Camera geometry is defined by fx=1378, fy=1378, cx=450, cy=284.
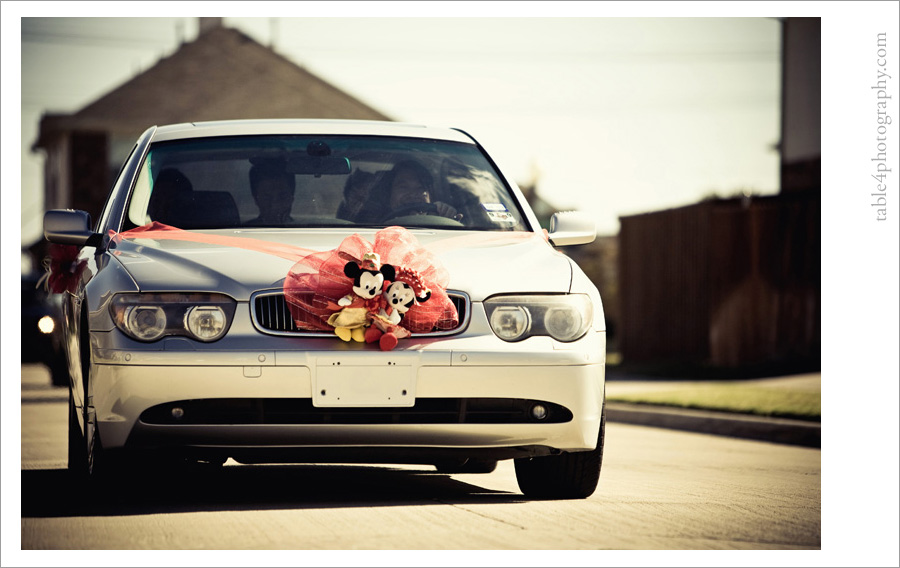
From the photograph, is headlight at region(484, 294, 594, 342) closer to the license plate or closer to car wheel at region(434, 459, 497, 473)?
the license plate

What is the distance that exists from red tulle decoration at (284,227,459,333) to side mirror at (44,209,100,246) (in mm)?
1228

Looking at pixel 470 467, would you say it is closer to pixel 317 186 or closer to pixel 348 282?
pixel 317 186

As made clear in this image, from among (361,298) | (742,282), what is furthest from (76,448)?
(742,282)

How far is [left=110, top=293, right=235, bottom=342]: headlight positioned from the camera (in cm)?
540

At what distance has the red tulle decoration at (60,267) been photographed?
7.12 metres

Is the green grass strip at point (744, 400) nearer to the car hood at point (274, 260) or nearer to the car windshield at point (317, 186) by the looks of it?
the car windshield at point (317, 186)

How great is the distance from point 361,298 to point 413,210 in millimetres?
1221

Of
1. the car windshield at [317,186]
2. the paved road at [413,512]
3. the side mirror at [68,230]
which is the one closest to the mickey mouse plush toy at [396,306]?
the paved road at [413,512]

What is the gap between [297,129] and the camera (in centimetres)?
698

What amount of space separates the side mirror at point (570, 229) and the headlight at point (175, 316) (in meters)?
1.89

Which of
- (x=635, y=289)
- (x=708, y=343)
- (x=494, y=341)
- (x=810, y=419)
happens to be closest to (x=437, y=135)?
(x=494, y=341)

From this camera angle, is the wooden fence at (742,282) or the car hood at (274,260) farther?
the wooden fence at (742,282)

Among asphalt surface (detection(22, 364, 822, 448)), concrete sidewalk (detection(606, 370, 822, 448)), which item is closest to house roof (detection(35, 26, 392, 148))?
asphalt surface (detection(22, 364, 822, 448))

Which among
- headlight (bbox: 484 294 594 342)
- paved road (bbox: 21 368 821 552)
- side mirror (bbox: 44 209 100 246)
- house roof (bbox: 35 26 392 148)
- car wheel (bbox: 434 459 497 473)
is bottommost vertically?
car wheel (bbox: 434 459 497 473)
